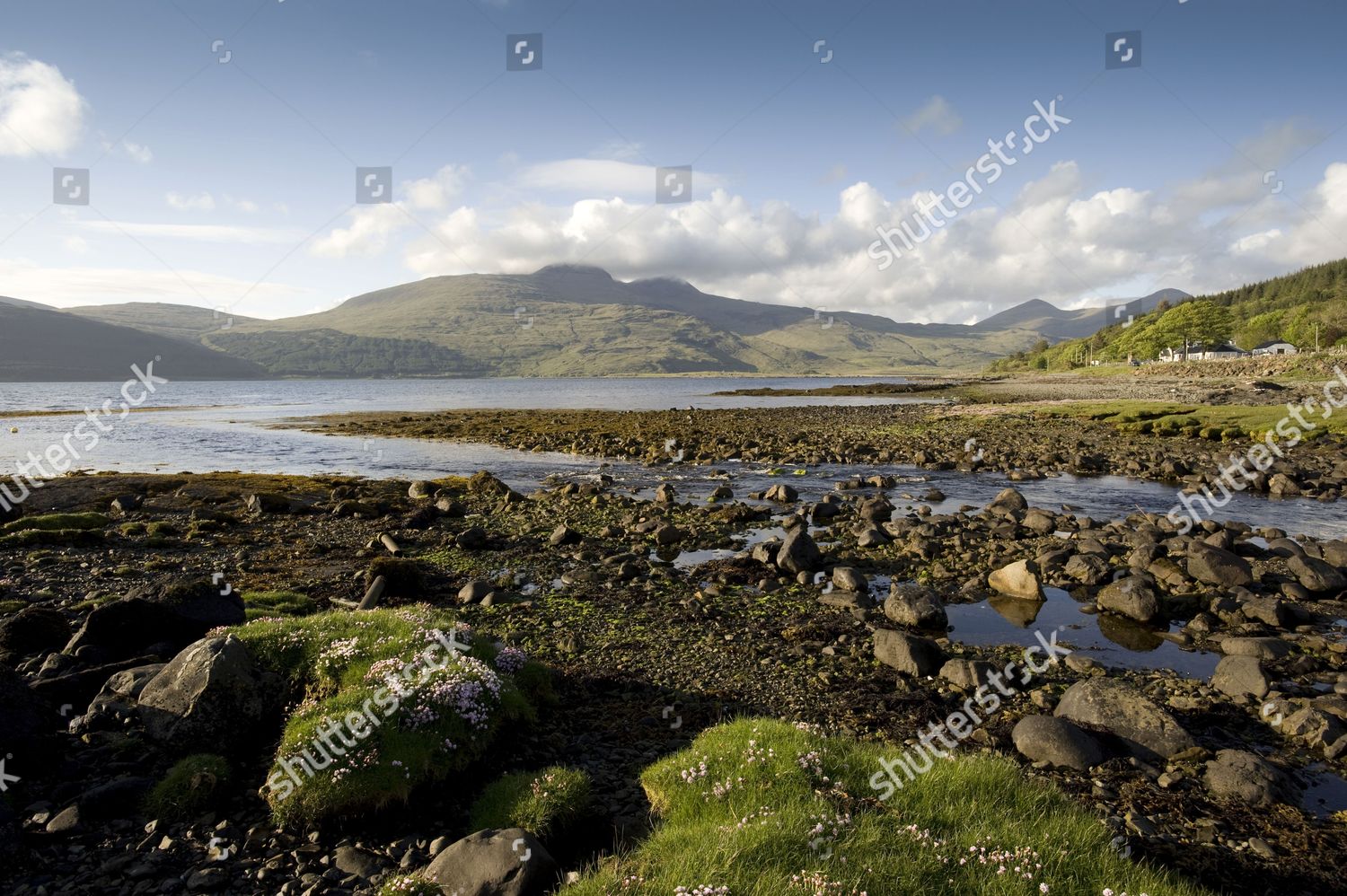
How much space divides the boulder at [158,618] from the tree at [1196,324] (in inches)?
7384

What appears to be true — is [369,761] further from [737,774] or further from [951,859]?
[951,859]

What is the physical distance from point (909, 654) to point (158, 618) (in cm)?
1505

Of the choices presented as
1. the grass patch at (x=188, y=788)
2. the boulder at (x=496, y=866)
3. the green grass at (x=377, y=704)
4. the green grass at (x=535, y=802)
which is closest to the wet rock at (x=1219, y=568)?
the green grass at (x=377, y=704)

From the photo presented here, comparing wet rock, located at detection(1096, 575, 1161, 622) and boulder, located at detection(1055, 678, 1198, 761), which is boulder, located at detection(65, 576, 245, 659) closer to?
boulder, located at detection(1055, 678, 1198, 761)

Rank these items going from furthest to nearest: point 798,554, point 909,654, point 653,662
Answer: point 798,554 → point 653,662 → point 909,654

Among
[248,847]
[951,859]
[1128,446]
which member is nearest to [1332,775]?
[951,859]

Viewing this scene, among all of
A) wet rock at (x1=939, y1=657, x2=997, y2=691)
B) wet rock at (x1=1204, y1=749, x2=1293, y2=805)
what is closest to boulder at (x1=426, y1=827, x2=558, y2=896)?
wet rock at (x1=939, y1=657, x2=997, y2=691)

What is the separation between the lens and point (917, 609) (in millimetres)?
16031

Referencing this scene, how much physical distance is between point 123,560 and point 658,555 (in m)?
17.4

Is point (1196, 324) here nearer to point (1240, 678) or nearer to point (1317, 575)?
point (1317, 575)

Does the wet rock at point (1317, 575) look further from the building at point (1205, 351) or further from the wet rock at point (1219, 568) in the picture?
the building at point (1205, 351)

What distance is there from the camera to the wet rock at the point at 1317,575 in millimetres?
17578

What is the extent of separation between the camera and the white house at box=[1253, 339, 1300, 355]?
492ft

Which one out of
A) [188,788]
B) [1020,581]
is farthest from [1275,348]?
[188,788]
